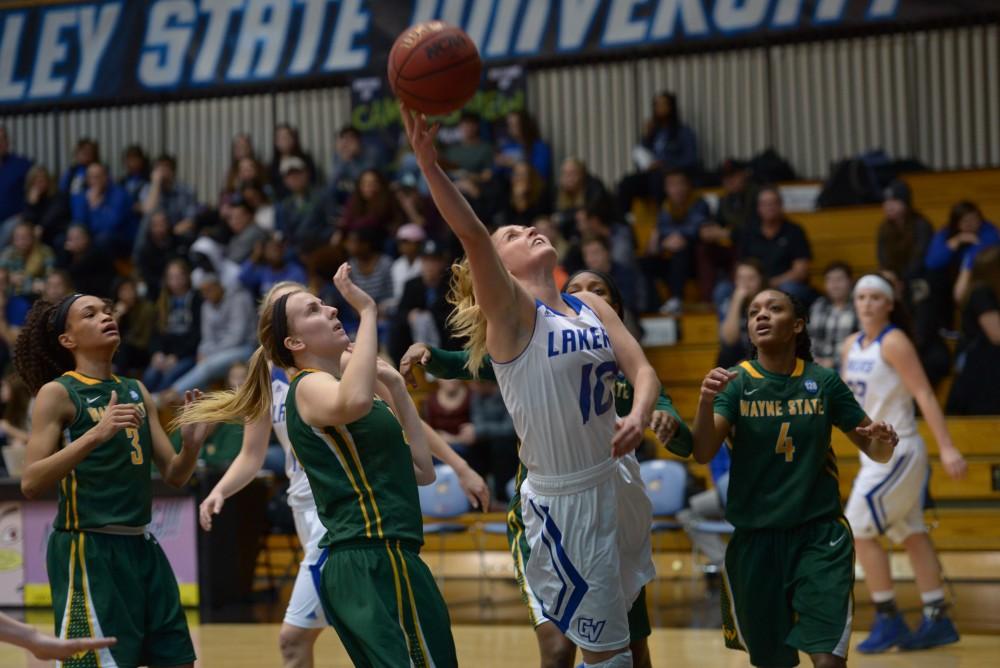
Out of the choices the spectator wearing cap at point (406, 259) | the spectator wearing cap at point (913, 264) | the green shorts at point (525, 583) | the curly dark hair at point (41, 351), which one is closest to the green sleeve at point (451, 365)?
the green shorts at point (525, 583)

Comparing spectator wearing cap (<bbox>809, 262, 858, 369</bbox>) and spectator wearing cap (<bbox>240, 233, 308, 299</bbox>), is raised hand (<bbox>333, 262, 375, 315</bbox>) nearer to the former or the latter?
spectator wearing cap (<bbox>809, 262, 858, 369</bbox>)

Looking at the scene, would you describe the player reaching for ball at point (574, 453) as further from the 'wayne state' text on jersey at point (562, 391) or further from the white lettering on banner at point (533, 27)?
the white lettering on banner at point (533, 27)

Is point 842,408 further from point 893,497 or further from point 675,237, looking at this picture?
point 675,237

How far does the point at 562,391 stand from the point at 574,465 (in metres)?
0.25

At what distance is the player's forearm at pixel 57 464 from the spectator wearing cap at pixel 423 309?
6.74 meters

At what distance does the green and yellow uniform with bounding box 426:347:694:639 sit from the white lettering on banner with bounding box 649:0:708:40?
A: 9371mm

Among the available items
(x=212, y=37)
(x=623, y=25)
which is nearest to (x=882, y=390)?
(x=623, y=25)

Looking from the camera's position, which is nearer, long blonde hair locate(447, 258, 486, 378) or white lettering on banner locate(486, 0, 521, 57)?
long blonde hair locate(447, 258, 486, 378)

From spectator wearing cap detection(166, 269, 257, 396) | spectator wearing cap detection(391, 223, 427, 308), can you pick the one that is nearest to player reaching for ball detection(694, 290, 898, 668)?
spectator wearing cap detection(391, 223, 427, 308)

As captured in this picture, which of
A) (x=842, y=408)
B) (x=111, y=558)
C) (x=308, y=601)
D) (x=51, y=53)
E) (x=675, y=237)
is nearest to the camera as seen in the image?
(x=111, y=558)

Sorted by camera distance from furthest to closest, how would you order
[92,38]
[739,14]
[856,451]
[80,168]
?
[92,38], [80,168], [739,14], [856,451]

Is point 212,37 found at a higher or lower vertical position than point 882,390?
higher

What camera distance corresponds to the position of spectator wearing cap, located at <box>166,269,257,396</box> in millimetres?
12250

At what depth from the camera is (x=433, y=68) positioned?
409 centimetres
